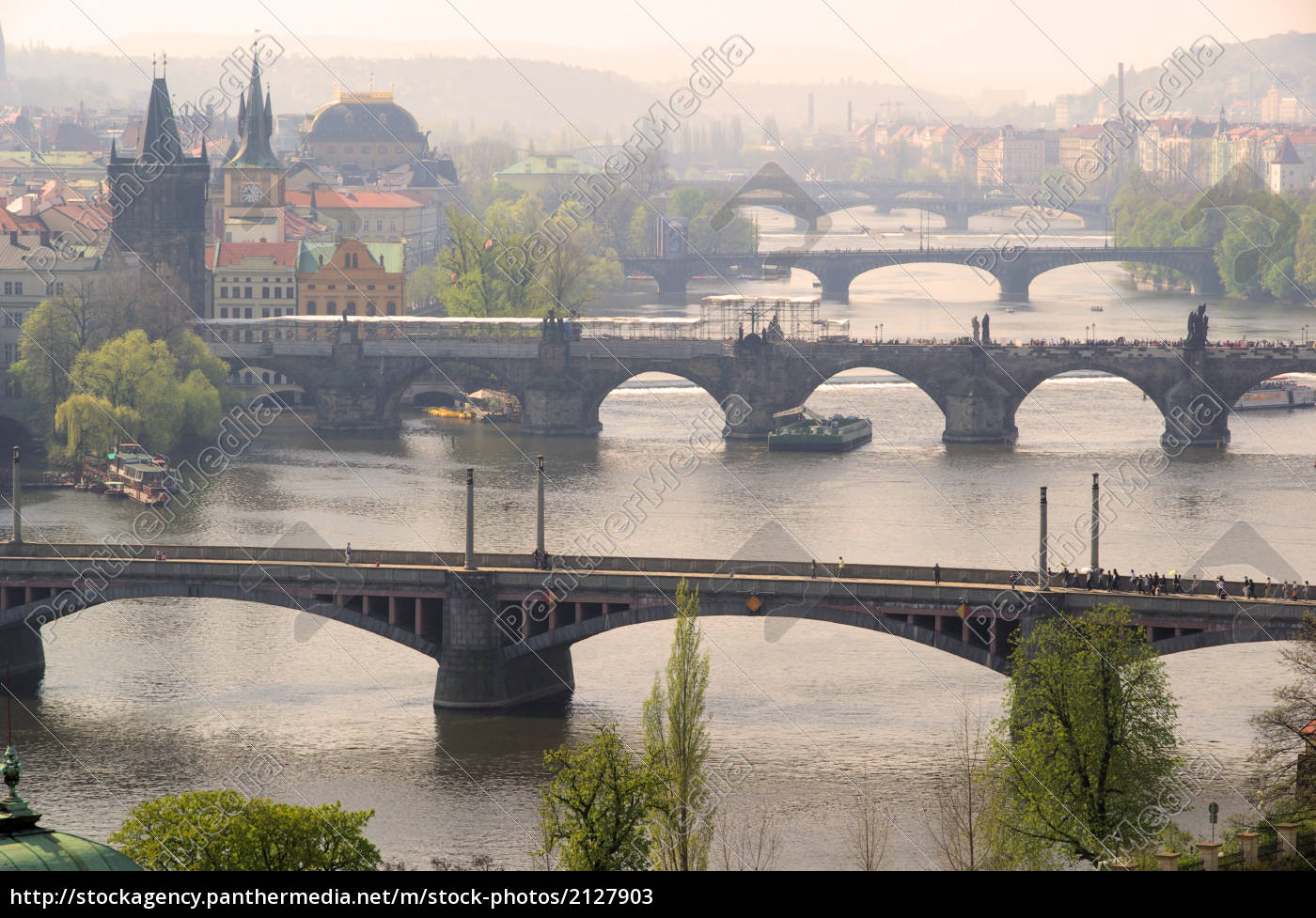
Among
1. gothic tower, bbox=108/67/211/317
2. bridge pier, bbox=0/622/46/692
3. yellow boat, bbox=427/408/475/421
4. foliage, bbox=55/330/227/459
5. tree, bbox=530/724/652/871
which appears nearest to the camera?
tree, bbox=530/724/652/871

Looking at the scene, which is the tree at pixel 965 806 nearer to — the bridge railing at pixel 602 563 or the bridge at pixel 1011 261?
the bridge railing at pixel 602 563

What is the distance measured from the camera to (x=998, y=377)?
109 metres

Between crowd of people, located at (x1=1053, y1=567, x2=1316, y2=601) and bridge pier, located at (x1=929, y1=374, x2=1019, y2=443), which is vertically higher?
bridge pier, located at (x1=929, y1=374, x2=1019, y2=443)

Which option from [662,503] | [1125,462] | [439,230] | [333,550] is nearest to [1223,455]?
[1125,462]

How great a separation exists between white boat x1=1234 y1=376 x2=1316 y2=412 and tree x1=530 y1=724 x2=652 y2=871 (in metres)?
78.6

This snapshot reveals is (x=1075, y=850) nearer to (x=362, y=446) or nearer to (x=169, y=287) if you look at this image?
(x=362, y=446)

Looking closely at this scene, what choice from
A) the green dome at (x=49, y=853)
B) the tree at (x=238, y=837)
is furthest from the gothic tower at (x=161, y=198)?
the green dome at (x=49, y=853)

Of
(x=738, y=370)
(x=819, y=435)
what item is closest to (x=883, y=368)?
(x=738, y=370)

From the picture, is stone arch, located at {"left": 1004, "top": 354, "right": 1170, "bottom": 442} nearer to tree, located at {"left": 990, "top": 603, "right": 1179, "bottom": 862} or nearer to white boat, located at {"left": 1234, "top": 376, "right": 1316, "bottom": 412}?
white boat, located at {"left": 1234, "top": 376, "right": 1316, "bottom": 412}

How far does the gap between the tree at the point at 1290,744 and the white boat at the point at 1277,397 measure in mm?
67499

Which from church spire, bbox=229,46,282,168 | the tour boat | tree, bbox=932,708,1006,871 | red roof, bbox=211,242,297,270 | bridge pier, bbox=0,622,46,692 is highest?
church spire, bbox=229,46,282,168

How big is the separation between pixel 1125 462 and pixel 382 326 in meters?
38.0

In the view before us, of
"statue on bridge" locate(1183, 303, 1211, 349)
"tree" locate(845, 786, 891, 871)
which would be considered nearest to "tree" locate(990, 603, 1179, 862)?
"tree" locate(845, 786, 891, 871)

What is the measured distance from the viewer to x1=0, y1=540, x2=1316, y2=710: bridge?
184 feet
